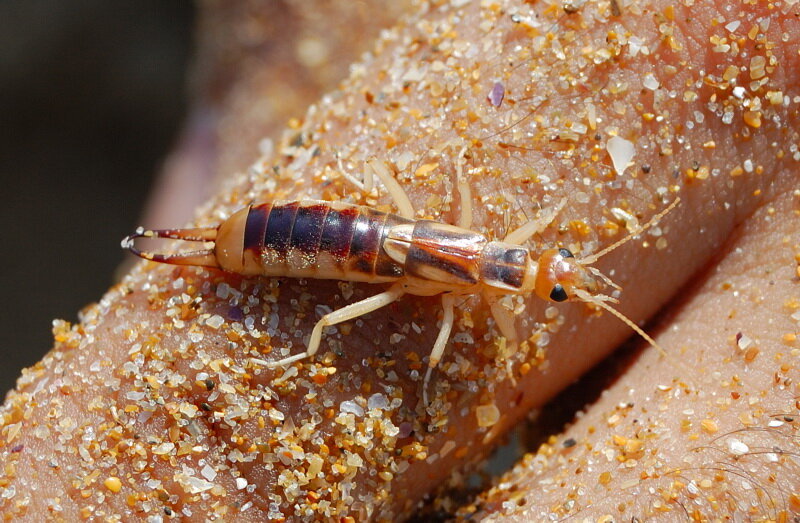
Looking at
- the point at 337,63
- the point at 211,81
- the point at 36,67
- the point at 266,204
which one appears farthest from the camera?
the point at 36,67

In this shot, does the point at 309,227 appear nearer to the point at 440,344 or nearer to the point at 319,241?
Result: the point at 319,241

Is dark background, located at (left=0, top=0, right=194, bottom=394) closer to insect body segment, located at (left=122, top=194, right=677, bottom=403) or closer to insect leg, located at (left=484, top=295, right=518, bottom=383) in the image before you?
insect body segment, located at (left=122, top=194, right=677, bottom=403)

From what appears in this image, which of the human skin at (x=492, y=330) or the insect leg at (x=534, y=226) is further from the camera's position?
the insect leg at (x=534, y=226)

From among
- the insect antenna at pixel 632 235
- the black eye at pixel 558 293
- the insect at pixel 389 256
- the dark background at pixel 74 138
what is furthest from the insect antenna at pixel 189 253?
the dark background at pixel 74 138

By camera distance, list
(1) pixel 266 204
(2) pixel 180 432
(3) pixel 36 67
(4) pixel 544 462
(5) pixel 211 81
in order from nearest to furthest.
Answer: (2) pixel 180 432 → (1) pixel 266 204 → (4) pixel 544 462 → (5) pixel 211 81 → (3) pixel 36 67

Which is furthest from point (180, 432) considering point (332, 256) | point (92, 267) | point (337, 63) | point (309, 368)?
point (92, 267)

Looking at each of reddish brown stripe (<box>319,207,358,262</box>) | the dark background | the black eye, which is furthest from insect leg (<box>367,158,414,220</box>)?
the dark background

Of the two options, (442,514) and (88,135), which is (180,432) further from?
(88,135)

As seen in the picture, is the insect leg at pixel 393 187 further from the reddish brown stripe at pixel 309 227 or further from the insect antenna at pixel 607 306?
the insect antenna at pixel 607 306
